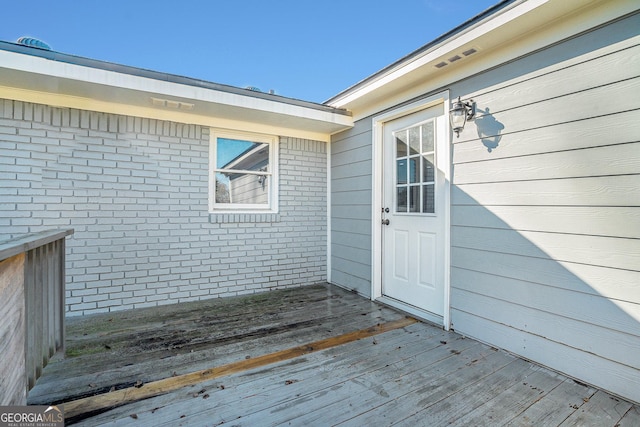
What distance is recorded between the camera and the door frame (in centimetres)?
280

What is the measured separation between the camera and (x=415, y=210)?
3.29 metres

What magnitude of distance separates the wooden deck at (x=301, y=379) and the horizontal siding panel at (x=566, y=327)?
246mm

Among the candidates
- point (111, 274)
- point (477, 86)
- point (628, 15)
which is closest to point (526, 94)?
point (477, 86)

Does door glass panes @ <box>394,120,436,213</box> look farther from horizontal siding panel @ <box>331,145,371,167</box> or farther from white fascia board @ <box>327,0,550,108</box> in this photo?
white fascia board @ <box>327,0,550,108</box>

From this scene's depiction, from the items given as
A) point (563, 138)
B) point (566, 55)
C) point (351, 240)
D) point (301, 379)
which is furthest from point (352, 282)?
point (566, 55)

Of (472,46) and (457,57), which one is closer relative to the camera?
(472,46)

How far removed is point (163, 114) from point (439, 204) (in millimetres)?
3254

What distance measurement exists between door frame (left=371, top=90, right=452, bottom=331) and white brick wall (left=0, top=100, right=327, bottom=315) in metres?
1.28

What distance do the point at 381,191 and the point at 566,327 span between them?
2.19 metres

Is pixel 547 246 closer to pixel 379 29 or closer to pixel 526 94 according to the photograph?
pixel 526 94

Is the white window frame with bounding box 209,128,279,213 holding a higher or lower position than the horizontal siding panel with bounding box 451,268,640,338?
higher

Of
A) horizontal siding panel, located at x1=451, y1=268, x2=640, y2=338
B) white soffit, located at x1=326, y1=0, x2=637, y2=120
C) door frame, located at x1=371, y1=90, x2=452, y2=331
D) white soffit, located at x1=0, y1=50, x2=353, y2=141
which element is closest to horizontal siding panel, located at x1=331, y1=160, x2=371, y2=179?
door frame, located at x1=371, y1=90, x2=452, y2=331

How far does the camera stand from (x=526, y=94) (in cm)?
225

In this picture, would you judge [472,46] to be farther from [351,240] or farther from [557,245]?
[351,240]
